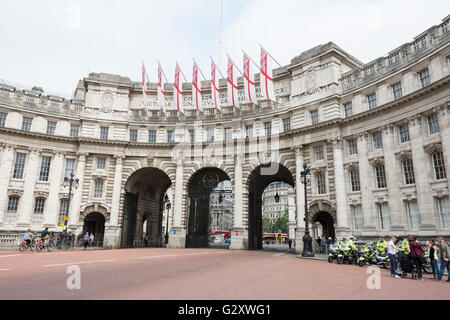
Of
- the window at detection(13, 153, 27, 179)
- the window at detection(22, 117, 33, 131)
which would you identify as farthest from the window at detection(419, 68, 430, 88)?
the window at detection(13, 153, 27, 179)

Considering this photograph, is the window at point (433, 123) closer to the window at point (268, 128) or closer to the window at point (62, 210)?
the window at point (268, 128)

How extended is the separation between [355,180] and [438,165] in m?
7.63

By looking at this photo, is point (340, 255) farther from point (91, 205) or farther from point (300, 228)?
point (91, 205)

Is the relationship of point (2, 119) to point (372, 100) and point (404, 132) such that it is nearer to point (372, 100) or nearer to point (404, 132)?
point (372, 100)

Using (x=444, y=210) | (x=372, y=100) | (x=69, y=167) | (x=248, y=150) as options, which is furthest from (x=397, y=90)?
(x=69, y=167)

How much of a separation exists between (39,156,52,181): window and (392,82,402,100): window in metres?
39.3

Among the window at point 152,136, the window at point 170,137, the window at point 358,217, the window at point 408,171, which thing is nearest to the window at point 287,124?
the window at point 358,217

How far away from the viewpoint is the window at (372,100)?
1222 inches

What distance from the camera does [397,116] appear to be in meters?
28.3

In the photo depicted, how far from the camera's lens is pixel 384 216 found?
28.5m

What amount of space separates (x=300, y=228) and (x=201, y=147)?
16033 millimetres

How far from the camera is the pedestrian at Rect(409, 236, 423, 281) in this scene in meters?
13.3

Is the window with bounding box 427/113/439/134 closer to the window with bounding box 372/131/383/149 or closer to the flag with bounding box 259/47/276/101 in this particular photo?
the window with bounding box 372/131/383/149
